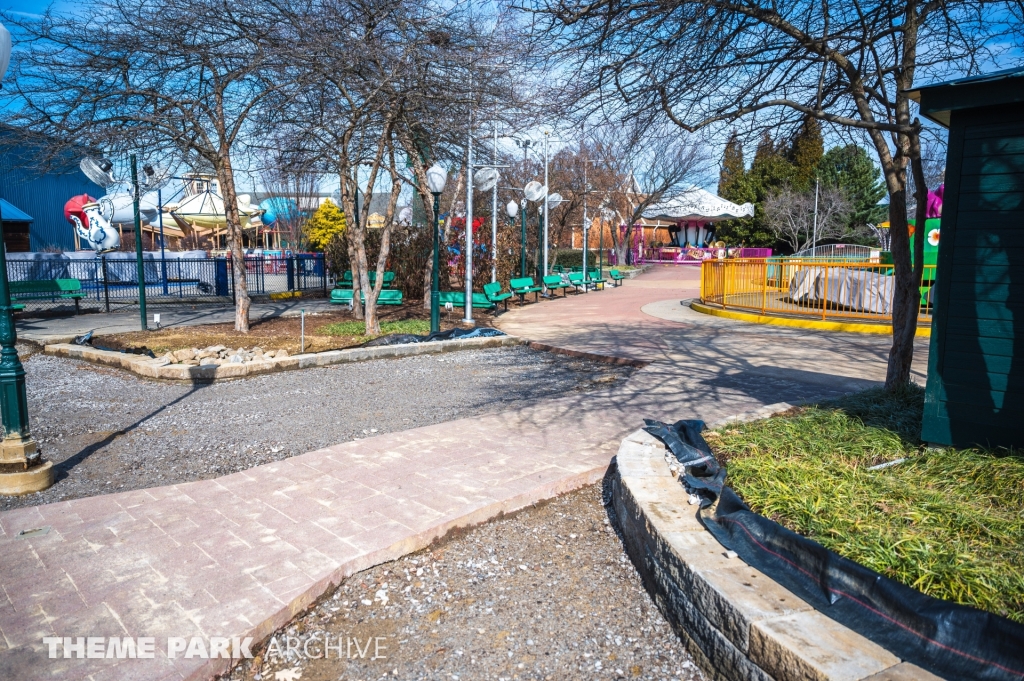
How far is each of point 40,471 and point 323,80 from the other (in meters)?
7.75

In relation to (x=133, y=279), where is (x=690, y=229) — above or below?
above

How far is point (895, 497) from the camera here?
155 inches

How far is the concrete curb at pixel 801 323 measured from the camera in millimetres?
13484

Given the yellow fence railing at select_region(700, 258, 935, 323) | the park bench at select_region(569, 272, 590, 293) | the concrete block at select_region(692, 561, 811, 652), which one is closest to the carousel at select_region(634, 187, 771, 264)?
the park bench at select_region(569, 272, 590, 293)

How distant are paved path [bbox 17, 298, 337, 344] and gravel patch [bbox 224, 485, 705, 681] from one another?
10614 mm

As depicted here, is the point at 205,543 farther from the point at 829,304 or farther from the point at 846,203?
the point at 846,203

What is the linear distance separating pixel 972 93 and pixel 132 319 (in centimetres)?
1622

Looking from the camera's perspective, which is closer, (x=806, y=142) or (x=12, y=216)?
(x=806, y=142)

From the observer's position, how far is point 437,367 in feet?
33.1

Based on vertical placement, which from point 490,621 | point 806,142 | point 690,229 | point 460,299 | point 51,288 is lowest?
point 490,621

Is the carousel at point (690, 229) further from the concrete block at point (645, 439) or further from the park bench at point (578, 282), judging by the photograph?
the concrete block at point (645, 439)

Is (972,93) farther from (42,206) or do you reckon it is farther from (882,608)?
(42,206)

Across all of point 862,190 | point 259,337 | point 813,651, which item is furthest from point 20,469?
point 862,190

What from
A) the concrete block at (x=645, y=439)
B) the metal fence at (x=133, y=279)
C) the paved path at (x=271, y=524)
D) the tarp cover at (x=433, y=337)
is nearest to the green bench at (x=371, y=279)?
the metal fence at (x=133, y=279)
